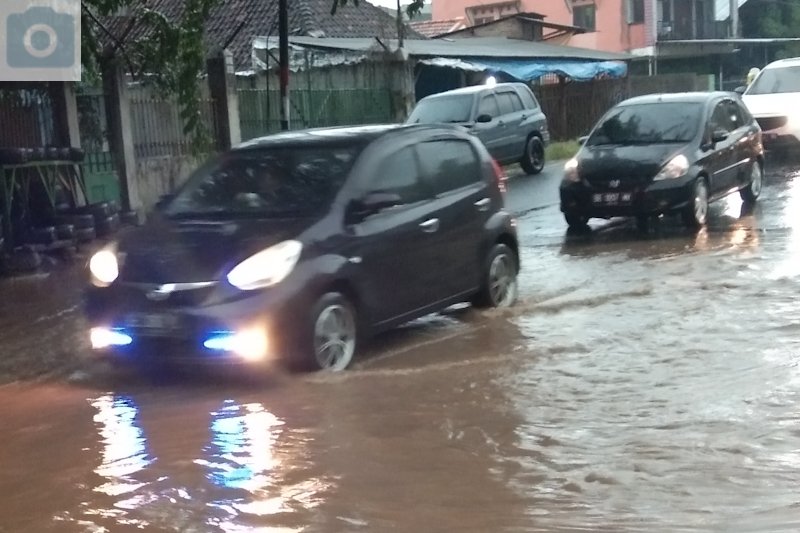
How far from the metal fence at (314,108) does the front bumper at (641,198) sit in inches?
352

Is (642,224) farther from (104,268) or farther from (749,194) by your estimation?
(104,268)

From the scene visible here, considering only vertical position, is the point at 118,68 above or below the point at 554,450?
above

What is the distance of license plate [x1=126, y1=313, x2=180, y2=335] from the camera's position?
734cm

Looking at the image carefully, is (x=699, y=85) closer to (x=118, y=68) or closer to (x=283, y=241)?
(x=118, y=68)

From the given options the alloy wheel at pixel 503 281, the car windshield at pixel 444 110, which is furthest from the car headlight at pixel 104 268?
the car windshield at pixel 444 110

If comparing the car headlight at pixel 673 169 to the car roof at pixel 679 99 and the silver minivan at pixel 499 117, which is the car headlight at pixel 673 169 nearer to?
the car roof at pixel 679 99

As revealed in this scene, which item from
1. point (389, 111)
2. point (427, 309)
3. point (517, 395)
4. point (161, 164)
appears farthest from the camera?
point (389, 111)

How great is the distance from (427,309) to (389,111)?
17.6m

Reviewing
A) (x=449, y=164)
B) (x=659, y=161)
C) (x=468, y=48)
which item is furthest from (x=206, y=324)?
(x=468, y=48)

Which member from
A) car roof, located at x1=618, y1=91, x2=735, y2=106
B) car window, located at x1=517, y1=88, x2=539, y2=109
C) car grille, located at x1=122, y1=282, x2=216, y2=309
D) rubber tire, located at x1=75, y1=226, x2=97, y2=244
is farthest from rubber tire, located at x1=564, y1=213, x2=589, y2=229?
car window, located at x1=517, y1=88, x2=539, y2=109

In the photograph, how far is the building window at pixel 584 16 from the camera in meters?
50.4

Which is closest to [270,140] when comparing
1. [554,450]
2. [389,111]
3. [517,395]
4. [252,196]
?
[252,196]

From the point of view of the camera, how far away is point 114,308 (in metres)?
7.57

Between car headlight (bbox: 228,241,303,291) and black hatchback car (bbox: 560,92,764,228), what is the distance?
693 cm
